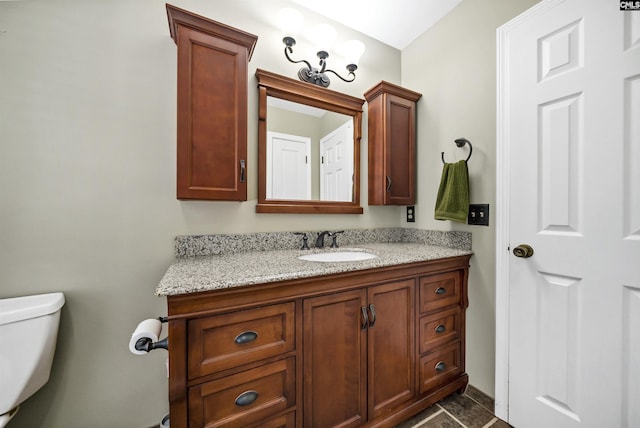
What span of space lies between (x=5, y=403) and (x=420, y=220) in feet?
7.40

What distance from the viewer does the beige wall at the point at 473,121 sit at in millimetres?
1468

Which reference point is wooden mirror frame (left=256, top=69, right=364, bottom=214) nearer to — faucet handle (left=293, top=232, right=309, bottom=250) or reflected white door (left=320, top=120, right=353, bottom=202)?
reflected white door (left=320, top=120, right=353, bottom=202)

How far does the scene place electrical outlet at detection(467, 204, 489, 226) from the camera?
149cm

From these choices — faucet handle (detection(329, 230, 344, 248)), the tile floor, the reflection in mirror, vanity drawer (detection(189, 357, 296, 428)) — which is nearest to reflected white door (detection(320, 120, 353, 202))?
the reflection in mirror

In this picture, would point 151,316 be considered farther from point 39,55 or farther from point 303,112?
point 303,112

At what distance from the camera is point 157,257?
50.0 inches

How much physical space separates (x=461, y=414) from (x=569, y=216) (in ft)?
3.92

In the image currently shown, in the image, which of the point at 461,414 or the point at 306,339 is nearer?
the point at 306,339

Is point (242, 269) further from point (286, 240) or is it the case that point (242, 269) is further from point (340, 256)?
point (340, 256)

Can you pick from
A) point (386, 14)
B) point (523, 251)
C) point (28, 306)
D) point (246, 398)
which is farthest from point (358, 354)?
point (386, 14)

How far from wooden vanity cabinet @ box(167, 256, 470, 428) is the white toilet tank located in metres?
0.64

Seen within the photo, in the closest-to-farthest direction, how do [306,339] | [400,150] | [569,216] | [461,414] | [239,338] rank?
[239,338] < [306,339] < [569,216] < [461,414] < [400,150]

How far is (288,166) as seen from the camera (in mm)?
1612

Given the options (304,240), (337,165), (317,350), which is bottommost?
(317,350)
